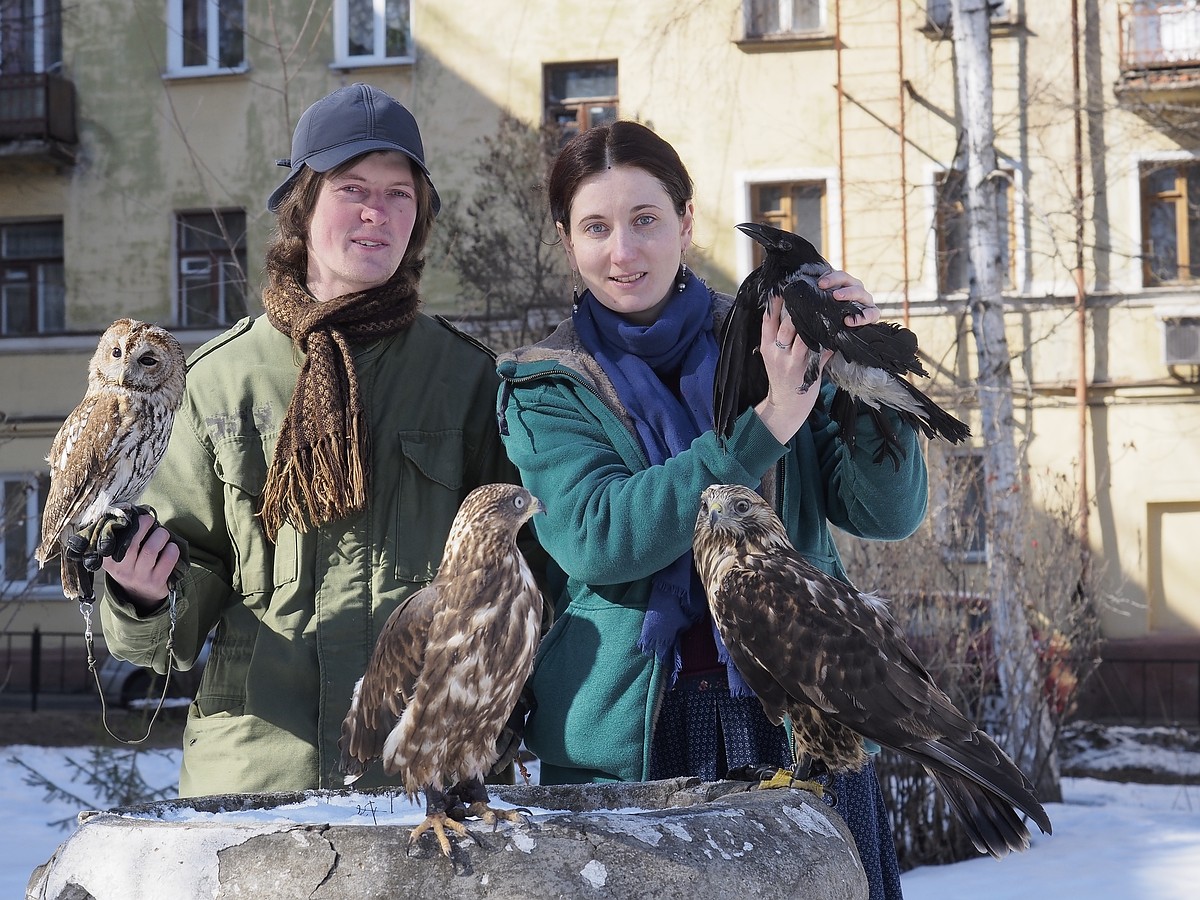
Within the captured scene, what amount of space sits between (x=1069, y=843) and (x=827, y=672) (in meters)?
6.36

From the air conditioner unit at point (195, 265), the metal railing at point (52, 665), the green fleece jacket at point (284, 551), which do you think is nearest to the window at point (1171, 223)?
the air conditioner unit at point (195, 265)

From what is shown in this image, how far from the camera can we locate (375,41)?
1595 centimetres

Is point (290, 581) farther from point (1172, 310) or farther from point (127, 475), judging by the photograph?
point (1172, 310)

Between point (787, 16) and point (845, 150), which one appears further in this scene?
point (787, 16)

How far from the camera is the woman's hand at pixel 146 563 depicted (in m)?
2.36

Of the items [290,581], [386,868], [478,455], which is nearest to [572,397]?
[478,455]

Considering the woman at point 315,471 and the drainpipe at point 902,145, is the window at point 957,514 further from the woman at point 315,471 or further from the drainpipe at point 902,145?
the drainpipe at point 902,145

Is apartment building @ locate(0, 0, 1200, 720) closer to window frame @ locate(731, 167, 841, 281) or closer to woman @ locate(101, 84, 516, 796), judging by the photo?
window frame @ locate(731, 167, 841, 281)

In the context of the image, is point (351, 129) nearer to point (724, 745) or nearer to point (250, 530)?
point (250, 530)

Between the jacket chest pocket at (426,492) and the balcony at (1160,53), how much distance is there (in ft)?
43.3

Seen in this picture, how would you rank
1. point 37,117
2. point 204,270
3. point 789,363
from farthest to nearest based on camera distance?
point 204,270 → point 37,117 → point 789,363

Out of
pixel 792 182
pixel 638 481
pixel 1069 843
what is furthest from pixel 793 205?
pixel 638 481

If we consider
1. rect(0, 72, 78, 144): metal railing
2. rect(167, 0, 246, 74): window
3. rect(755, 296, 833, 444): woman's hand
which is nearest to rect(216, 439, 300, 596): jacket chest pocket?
rect(755, 296, 833, 444): woman's hand

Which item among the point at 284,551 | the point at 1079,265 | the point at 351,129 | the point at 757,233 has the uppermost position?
the point at 1079,265
